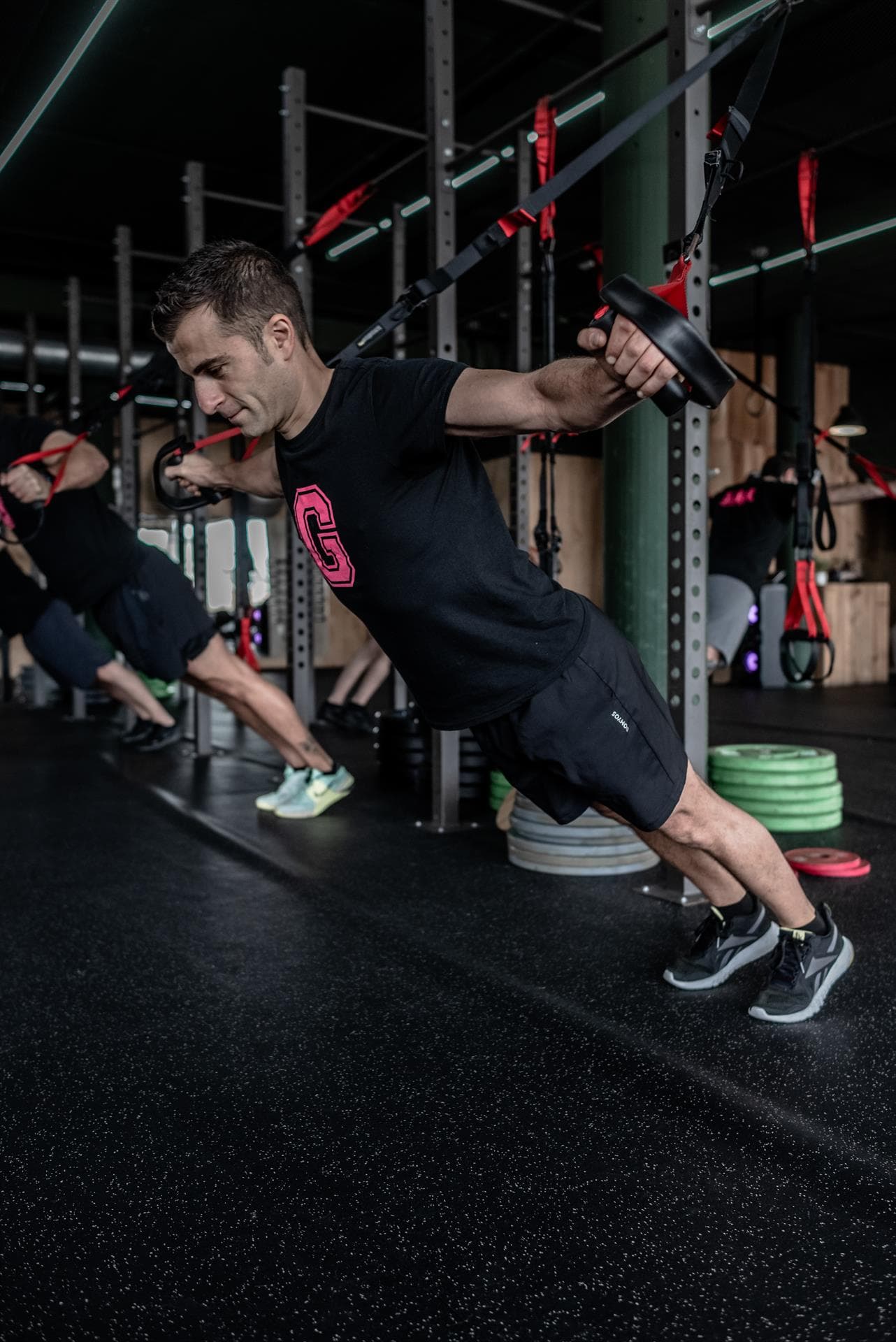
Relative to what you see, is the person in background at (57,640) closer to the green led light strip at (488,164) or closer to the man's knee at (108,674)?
the man's knee at (108,674)

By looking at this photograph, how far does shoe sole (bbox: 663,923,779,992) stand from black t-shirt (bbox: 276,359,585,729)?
68cm

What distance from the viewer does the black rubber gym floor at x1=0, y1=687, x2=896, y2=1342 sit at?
1.03m

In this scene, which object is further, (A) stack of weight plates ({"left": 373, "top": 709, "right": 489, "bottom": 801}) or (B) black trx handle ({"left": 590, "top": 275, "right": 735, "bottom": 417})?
(A) stack of weight plates ({"left": 373, "top": 709, "right": 489, "bottom": 801})

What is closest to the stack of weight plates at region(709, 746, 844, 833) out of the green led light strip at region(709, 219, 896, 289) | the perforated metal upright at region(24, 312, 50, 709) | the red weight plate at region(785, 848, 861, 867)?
the red weight plate at region(785, 848, 861, 867)

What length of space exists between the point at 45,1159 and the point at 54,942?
953 millimetres

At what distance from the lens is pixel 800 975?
172 cm

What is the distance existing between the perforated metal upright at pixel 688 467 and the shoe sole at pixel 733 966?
0.52 meters

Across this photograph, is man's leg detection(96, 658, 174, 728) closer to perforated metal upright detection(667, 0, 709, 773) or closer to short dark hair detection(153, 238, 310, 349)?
perforated metal upright detection(667, 0, 709, 773)

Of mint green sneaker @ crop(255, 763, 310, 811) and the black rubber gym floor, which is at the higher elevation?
mint green sneaker @ crop(255, 763, 310, 811)

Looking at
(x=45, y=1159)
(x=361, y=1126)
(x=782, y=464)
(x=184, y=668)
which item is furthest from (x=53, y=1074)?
(x=782, y=464)

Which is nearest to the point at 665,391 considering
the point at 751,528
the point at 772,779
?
the point at 772,779

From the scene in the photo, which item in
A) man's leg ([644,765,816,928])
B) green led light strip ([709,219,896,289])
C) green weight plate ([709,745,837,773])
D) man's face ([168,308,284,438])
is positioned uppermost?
green led light strip ([709,219,896,289])

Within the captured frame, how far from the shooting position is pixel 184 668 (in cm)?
341

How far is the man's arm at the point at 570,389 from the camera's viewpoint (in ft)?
3.31
